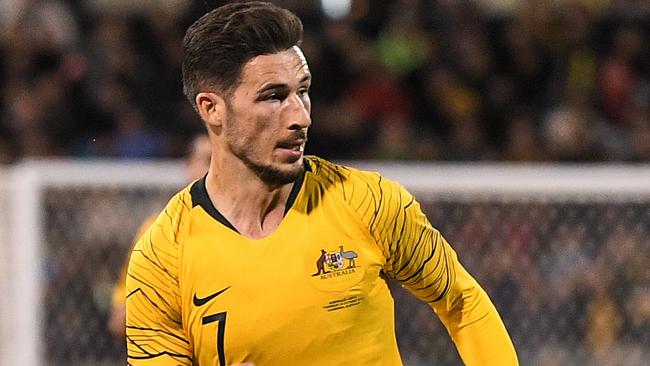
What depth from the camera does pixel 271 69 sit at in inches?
101

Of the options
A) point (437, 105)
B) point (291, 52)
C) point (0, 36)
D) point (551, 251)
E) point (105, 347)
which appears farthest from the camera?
point (0, 36)

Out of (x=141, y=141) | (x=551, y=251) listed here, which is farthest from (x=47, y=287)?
(x=551, y=251)

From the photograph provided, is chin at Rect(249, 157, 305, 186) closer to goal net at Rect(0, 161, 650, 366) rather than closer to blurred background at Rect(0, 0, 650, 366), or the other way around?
goal net at Rect(0, 161, 650, 366)

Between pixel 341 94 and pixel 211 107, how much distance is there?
4.98 metres

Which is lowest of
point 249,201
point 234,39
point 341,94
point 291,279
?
point 341,94

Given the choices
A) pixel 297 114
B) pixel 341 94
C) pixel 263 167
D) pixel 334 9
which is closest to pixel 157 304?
pixel 263 167

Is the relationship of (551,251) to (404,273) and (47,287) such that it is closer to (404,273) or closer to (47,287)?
(47,287)

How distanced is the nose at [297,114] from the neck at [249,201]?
177 millimetres

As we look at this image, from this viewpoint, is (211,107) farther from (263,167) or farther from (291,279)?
(291,279)

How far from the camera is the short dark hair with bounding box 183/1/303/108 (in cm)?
254

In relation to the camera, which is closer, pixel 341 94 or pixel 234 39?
pixel 234 39

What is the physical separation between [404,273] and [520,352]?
2.85m

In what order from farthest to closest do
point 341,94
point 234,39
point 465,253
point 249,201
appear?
point 341,94 → point 465,253 → point 249,201 → point 234,39

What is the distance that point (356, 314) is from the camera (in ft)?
8.63
